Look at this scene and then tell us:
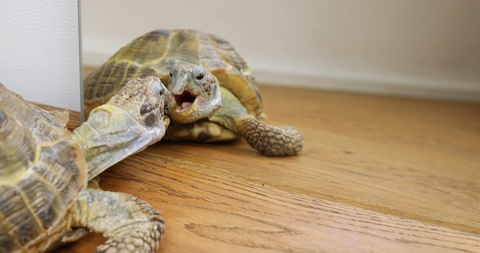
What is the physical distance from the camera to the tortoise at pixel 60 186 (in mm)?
775

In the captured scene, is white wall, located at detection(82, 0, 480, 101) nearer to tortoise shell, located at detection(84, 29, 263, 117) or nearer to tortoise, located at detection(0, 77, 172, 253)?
tortoise shell, located at detection(84, 29, 263, 117)

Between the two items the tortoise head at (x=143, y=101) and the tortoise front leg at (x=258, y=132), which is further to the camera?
the tortoise front leg at (x=258, y=132)

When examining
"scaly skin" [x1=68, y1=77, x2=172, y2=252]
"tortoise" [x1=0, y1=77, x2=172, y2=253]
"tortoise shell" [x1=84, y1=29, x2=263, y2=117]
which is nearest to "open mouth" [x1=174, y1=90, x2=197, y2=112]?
"tortoise shell" [x1=84, y1=29, x2=263, y2=117]

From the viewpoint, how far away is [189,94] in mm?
1504

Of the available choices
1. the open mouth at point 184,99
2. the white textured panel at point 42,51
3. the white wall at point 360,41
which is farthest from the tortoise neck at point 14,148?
the white wall at point 360,41

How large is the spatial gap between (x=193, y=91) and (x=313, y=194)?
46 cm

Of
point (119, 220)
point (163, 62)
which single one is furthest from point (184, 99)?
point (119, 220)

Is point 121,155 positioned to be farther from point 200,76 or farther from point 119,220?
point 200,76

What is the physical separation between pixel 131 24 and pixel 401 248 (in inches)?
48.7

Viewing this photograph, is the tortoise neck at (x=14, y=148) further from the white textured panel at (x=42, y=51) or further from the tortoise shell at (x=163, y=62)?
the tortoise shell at (x=163, y=62)

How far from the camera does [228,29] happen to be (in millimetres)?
2947

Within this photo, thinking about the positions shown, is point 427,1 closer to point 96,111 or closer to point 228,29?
point 228,29

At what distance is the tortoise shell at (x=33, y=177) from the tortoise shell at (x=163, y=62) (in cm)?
74

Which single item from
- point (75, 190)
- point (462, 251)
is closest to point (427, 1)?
point (462, 251)
